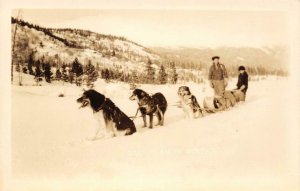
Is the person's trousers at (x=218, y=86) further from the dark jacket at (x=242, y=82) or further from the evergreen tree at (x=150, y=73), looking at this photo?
the evergreen tree at (x=150, y=73)

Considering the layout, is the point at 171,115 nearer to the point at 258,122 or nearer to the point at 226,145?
the point at 226,145

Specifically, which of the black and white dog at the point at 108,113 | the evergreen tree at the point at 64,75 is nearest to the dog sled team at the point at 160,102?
the black and white dog at the point at 108,113

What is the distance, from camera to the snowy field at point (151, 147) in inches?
70.4

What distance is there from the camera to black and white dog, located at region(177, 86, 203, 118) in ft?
6.05

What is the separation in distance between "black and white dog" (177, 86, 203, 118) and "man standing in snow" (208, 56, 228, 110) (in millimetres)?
100

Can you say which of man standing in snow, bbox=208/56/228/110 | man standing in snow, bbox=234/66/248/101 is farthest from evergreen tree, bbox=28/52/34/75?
man standing in snow, bbox=234/66/248/101

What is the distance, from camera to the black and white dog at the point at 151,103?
6.02 feet

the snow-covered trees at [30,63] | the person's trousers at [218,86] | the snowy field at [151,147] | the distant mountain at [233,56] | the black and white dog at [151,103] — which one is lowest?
the snowy field at [151,147]

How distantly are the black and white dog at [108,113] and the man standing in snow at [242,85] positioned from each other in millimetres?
495

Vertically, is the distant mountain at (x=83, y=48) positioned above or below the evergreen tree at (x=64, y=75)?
above

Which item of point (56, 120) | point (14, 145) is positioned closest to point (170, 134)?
point (56, 120)

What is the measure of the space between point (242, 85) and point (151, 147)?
1.63ft

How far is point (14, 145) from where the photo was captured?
1788 millimetres

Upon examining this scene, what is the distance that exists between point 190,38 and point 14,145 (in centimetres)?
92
